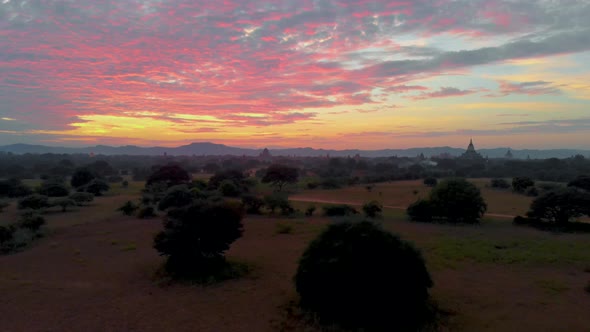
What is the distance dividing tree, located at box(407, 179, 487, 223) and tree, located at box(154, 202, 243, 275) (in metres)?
17.4

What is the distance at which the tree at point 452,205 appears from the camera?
26.9 meters

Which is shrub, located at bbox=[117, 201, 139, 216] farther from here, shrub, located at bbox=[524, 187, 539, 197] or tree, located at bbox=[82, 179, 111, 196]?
shrub, located at bbox=[524, 187, 539, 197]

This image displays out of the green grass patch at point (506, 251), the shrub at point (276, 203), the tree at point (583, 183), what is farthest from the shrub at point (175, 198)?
the tree at point (583, 183)

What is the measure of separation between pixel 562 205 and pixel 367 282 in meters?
21.2

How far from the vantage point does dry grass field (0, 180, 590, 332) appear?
10.5m

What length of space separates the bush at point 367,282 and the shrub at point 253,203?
21.7 meters

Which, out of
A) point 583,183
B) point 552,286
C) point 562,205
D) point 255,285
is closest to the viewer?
point 552,286

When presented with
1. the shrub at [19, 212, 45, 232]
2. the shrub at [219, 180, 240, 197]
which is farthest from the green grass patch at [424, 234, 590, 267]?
the shrub at [219, 180, 240, 197]

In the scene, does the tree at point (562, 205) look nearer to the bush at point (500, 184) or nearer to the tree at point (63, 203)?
the bush at point (500, 184)

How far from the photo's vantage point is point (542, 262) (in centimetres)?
1608

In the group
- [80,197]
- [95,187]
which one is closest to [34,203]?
[80,197]

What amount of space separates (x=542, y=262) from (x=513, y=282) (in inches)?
153

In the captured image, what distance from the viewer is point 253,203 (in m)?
33.0

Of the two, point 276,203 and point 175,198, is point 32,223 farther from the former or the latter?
point 276,203
